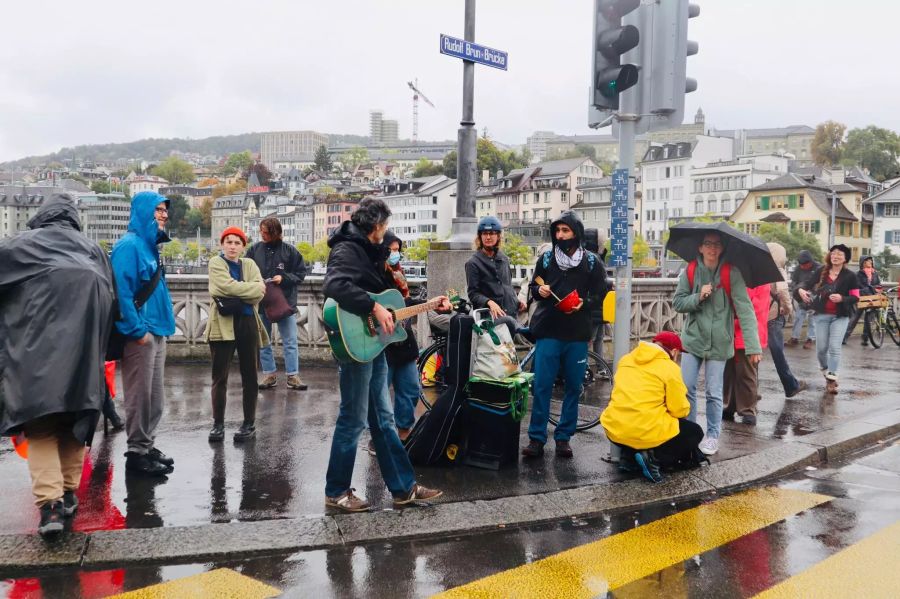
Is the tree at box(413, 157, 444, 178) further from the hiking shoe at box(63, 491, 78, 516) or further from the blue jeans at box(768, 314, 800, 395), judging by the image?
the hiking shoe at box(63, 491, 78, 516)

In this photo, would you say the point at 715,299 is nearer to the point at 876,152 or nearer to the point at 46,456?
the point at 46,456

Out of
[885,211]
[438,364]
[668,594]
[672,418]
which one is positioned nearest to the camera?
[668,594]

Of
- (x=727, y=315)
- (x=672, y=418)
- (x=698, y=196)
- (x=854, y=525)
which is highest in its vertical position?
(x=698, y=196)

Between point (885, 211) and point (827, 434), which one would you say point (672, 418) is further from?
point (885, 211)

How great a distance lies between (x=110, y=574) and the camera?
14.4 ft

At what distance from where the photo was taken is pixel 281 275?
Answer: 9648 mm

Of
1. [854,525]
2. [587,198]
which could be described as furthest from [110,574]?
[587,198]

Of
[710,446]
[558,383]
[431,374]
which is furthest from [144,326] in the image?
[558,383]

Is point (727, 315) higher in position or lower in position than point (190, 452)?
higher

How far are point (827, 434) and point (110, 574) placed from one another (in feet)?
20.6

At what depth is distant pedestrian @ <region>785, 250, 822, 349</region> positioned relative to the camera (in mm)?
13930

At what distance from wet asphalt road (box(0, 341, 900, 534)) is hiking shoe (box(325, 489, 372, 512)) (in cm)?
10

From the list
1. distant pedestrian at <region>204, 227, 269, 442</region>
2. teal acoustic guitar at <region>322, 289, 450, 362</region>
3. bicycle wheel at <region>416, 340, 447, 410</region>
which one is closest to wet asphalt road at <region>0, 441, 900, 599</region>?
teal acoustic guitar at <region>322, 289, 450, 362</region>

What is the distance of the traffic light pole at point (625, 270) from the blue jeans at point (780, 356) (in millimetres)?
4064
